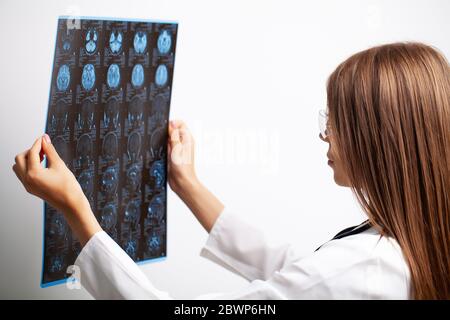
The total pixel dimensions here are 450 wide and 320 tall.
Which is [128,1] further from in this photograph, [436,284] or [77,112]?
[436,284]

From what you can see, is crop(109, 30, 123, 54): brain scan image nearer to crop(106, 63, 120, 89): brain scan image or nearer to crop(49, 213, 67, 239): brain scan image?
crop(106, 63, 120, 89): brain scan image

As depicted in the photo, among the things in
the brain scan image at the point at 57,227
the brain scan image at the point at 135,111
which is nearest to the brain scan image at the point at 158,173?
the brain scan image at the point at 135,111

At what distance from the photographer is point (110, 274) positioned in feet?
2.83

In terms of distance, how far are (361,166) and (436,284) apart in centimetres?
22

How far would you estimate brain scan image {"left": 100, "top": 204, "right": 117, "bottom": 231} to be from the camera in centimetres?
108

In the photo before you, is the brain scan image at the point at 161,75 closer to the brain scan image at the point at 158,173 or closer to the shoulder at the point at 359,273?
the brain scan image at the point at 158,173

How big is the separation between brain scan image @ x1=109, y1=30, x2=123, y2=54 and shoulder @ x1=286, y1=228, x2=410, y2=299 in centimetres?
50

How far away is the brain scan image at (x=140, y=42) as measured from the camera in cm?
105

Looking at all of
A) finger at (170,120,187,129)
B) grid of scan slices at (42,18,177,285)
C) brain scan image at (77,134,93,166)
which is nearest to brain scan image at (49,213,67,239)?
grid of scan slices at (42,18,177,285)

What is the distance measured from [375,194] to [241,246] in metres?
0.36

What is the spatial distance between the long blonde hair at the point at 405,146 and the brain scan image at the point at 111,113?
0.42 m

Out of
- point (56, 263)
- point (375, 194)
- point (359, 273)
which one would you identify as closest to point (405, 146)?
point (375, 194)

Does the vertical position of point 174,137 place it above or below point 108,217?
above

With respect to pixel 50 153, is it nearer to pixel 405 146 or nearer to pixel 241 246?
pixel 241 246
